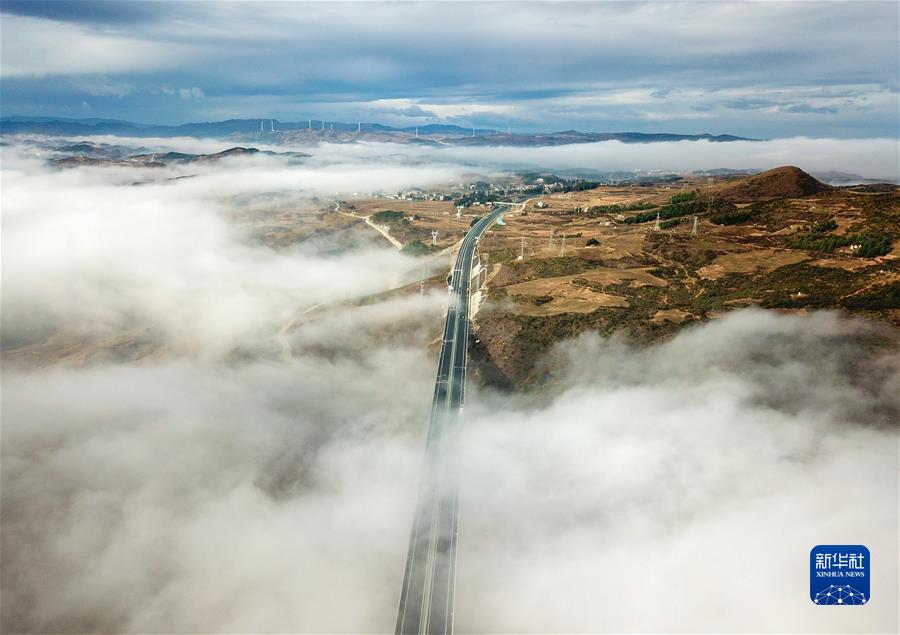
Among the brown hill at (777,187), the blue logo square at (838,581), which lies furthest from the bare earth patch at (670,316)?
the brown hill at (777,187)

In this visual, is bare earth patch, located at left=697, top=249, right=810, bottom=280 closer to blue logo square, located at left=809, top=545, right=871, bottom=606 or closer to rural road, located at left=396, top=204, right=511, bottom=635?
rural road, located at left=396, top=204, right=511, bottom=635

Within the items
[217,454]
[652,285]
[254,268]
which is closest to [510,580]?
[217,454]

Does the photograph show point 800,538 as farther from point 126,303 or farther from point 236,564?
point 126,303

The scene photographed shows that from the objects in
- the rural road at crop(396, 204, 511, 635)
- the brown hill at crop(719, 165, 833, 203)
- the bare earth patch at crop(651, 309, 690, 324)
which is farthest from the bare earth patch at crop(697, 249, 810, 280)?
the brown hill at crop(719, 165, 833, 203)

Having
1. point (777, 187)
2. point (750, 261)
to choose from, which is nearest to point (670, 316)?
point (750, 261)

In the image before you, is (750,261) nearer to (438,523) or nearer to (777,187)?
(777,187)

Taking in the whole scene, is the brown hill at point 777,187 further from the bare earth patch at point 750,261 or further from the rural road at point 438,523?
the rural road at point 438,523
